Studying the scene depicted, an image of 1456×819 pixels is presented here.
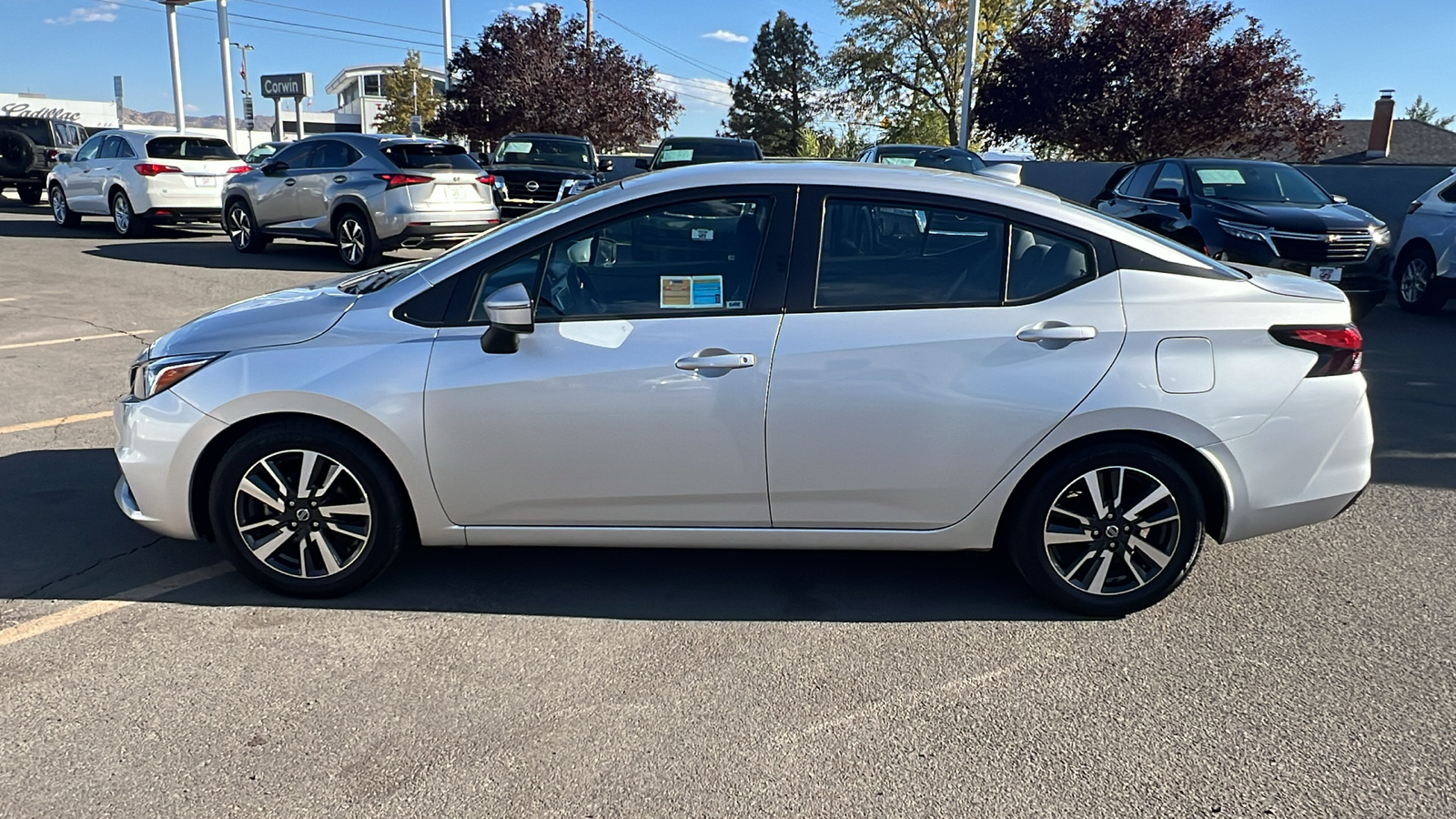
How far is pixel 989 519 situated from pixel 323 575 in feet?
8.11

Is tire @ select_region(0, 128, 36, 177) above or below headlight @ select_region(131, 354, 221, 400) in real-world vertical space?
above

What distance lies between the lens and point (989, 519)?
12.8 ft

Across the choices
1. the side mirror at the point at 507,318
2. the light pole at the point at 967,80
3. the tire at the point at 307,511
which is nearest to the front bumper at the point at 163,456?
the tire at the point at 307,511

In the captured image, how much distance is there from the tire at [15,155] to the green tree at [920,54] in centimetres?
3520

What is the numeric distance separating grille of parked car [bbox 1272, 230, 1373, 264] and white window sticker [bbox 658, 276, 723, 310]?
8576mm

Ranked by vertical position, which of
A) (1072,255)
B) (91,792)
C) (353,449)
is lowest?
(91,792)

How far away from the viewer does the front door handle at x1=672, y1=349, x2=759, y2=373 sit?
3.72m

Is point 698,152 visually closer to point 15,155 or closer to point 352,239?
point 352,239

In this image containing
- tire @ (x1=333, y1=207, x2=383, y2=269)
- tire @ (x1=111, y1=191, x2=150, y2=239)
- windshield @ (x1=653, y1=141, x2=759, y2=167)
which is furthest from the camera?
tire @ (x1=111, y1=191, x2=150, y2=239)

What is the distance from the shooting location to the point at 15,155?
2411 cm

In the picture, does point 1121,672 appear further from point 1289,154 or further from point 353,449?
point 1289,154

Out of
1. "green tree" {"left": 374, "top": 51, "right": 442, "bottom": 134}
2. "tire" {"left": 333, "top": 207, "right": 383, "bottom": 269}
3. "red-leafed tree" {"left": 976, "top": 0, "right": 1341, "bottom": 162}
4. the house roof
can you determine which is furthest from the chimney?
"green tree" {"left": 374, "top": 51, "right": 442, "bottom": 134}

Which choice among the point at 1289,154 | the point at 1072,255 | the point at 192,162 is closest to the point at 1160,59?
the point at 1289,154

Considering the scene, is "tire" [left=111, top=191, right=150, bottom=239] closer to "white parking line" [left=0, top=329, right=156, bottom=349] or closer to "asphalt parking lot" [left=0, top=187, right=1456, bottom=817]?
"white parking line" [left=0, top=329, right=156, bottom=349]
